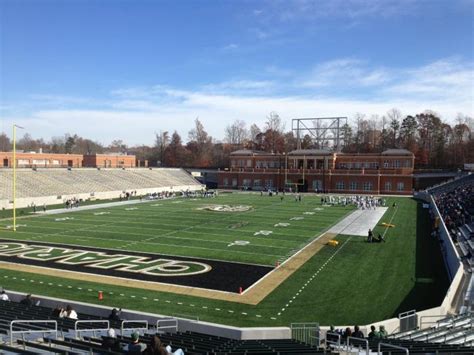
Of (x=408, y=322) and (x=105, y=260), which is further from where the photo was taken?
(x=105, y=260)

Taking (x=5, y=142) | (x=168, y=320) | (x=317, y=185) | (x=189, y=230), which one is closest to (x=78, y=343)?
(x=168, y=320)

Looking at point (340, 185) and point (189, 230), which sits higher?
point (340, 185)

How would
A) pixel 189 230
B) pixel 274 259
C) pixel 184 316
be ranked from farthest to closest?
pixel 189 230 < pixel 274 259 < pixel 184 316

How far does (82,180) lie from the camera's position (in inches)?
2264

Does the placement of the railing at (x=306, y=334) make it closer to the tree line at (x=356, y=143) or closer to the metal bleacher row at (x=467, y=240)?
the metal bleacher row at (x=467, y=240)

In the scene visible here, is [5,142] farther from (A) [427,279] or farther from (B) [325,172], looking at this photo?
(A) [427,279]

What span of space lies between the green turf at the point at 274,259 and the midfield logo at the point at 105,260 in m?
1.98

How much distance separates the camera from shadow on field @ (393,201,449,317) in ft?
54.4

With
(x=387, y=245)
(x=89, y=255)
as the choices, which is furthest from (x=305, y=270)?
(x=89, y=255)

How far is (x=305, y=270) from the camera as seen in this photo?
2116cm

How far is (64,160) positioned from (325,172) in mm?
45536

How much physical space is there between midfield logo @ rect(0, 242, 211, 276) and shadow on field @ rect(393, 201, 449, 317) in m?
9.09

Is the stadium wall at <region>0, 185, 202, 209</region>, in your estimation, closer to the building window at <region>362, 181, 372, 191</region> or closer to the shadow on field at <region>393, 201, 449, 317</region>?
the building window at <region>362, 181, 372, 191</region>

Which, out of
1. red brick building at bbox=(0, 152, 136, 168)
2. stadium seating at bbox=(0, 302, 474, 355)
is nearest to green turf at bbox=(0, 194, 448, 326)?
stadium seating at bbox=(0, 302, 474, 355)
